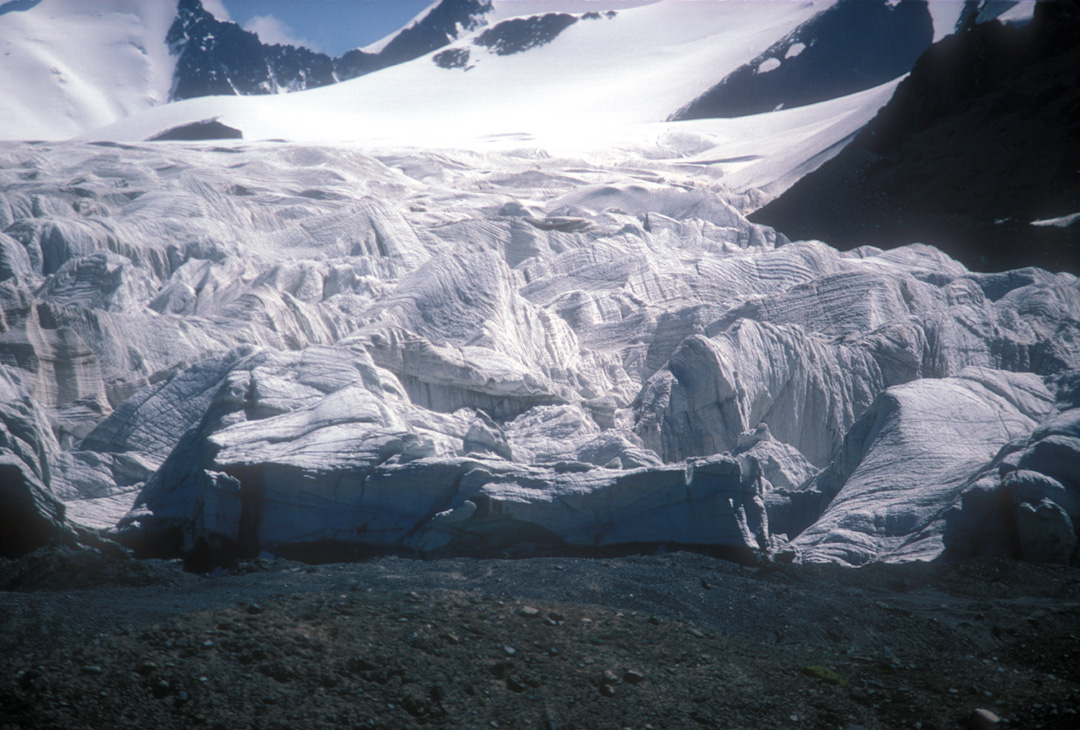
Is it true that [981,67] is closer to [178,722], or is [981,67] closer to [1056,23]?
[1056,23]

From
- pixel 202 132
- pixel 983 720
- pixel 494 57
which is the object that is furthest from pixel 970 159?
pixel 494 57

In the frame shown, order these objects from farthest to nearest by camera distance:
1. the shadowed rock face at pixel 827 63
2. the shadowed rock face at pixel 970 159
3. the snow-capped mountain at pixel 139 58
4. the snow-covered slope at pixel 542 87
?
1. the shadowed rock face at pixel 827 63
2. the snow-capped mountain at pixel 139 58
3. the snow-covered slope at pixel 542 87
4. the shadowed rock face at pixel 970 159

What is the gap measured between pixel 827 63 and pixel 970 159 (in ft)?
155

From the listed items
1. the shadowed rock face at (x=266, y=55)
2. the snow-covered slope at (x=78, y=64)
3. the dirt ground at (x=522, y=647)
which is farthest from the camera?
the shadowed rock face at (x=266, y=55)

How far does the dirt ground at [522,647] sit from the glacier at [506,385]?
1.06 meters

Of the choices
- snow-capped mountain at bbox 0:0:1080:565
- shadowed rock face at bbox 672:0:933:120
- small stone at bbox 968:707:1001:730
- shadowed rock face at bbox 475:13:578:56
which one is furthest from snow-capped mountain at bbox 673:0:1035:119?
small stone at bbox 968:707:1001:730

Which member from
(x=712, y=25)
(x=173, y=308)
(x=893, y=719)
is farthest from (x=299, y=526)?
(x=712, y=25)

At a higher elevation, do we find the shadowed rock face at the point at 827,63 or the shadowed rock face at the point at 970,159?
the shadowed rock face at the point at 827,63

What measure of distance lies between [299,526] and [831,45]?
81727 mm

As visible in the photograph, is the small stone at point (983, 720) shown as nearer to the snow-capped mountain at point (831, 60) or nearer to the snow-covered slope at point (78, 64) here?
the snow-covered slope at point (78, 64)

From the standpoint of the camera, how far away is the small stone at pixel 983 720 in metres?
6.44

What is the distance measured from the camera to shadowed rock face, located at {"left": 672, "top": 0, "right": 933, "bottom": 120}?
3081 inches

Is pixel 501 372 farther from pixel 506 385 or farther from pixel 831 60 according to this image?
pixel 831 60

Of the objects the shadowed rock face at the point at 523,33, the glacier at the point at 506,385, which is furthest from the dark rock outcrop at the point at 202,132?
the shadowed rock face at the point at 523,33
